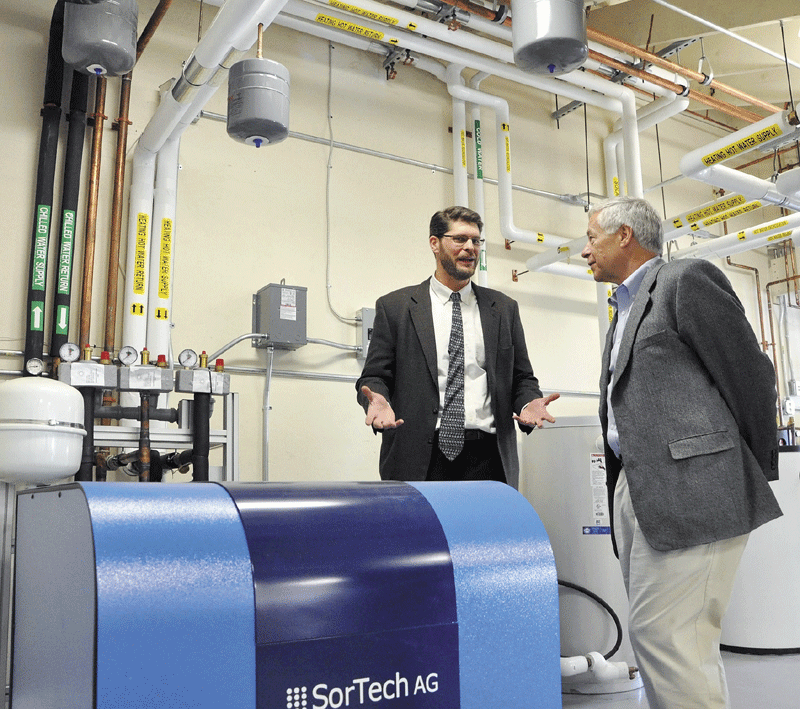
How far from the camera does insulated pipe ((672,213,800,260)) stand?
3.98 m

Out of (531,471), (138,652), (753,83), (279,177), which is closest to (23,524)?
(138,652)

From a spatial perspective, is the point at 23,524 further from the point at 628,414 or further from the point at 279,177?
the point at 279,177

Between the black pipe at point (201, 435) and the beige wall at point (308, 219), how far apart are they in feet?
1.97

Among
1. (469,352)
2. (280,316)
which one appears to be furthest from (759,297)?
(469,352)

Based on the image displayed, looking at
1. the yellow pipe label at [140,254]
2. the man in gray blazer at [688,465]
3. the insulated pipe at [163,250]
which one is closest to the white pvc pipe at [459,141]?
the insulated pipe at [163,250]

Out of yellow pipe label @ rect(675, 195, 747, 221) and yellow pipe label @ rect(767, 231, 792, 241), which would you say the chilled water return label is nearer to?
yellow pipe label @ rect(675, 195, 747, 221)

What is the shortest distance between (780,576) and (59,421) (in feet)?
8.59

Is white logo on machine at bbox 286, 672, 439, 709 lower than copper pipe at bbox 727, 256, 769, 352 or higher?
lower

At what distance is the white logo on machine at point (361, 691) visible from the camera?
0.71 m

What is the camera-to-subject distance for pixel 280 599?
0.72 metres

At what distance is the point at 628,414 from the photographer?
1.48 meters

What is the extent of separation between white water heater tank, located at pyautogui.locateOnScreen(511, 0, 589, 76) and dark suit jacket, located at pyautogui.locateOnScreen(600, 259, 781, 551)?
2.92ft

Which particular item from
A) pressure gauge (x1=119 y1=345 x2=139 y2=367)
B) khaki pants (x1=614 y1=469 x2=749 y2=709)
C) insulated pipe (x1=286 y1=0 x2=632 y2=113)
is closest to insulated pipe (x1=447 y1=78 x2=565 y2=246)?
insulated pipe (x1=286 y1=0 x2=632 y2=113)

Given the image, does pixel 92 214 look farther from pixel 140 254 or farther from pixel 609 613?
pixel 609 613
